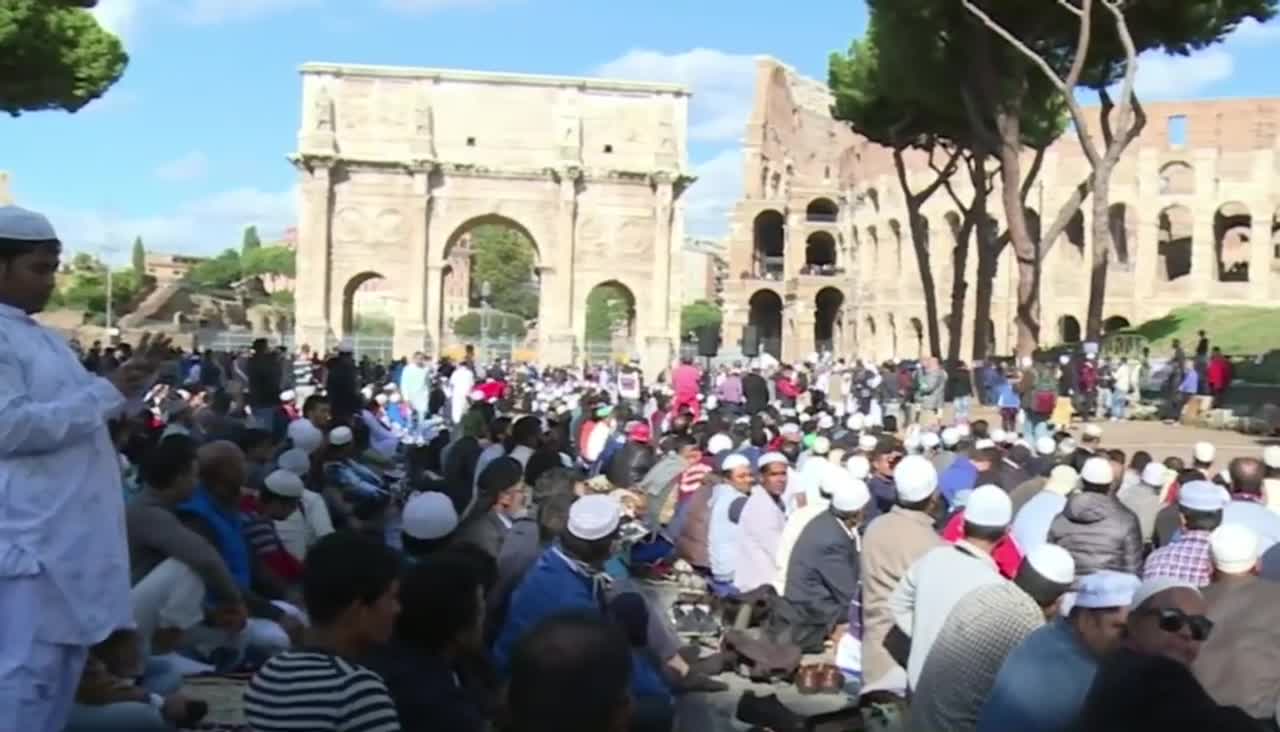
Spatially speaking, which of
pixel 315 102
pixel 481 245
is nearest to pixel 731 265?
pixel 315 102

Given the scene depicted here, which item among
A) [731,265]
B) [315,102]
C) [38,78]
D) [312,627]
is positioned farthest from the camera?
[731,265]

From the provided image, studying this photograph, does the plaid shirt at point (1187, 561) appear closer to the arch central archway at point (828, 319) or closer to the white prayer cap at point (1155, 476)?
the white prayer cap at point (1155, 476)

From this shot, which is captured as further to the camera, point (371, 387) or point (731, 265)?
point (731, 265)

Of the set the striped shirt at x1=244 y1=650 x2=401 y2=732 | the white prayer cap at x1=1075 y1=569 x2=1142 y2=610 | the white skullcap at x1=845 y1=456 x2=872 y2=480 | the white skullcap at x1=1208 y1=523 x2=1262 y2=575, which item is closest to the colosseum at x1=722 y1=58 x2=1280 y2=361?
the white skullcap at x1=845 y1=456 x2=872 y2=480

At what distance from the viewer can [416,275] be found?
47.0m

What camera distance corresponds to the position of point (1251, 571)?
5.79 m

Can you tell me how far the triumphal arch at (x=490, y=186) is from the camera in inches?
1838

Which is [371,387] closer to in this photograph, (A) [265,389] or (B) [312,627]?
(A) [265,389]

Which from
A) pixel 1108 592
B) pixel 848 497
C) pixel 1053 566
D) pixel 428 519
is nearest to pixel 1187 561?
pixel 1053 566

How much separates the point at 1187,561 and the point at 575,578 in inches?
113

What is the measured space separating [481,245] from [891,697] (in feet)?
309

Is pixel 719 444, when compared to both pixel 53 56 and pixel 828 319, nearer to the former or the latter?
pixel 53 56

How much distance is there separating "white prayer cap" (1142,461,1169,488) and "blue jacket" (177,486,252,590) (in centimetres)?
618

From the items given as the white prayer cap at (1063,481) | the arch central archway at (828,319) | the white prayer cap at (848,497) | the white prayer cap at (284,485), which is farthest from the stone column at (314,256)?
the white prayer cap at (284,485)
